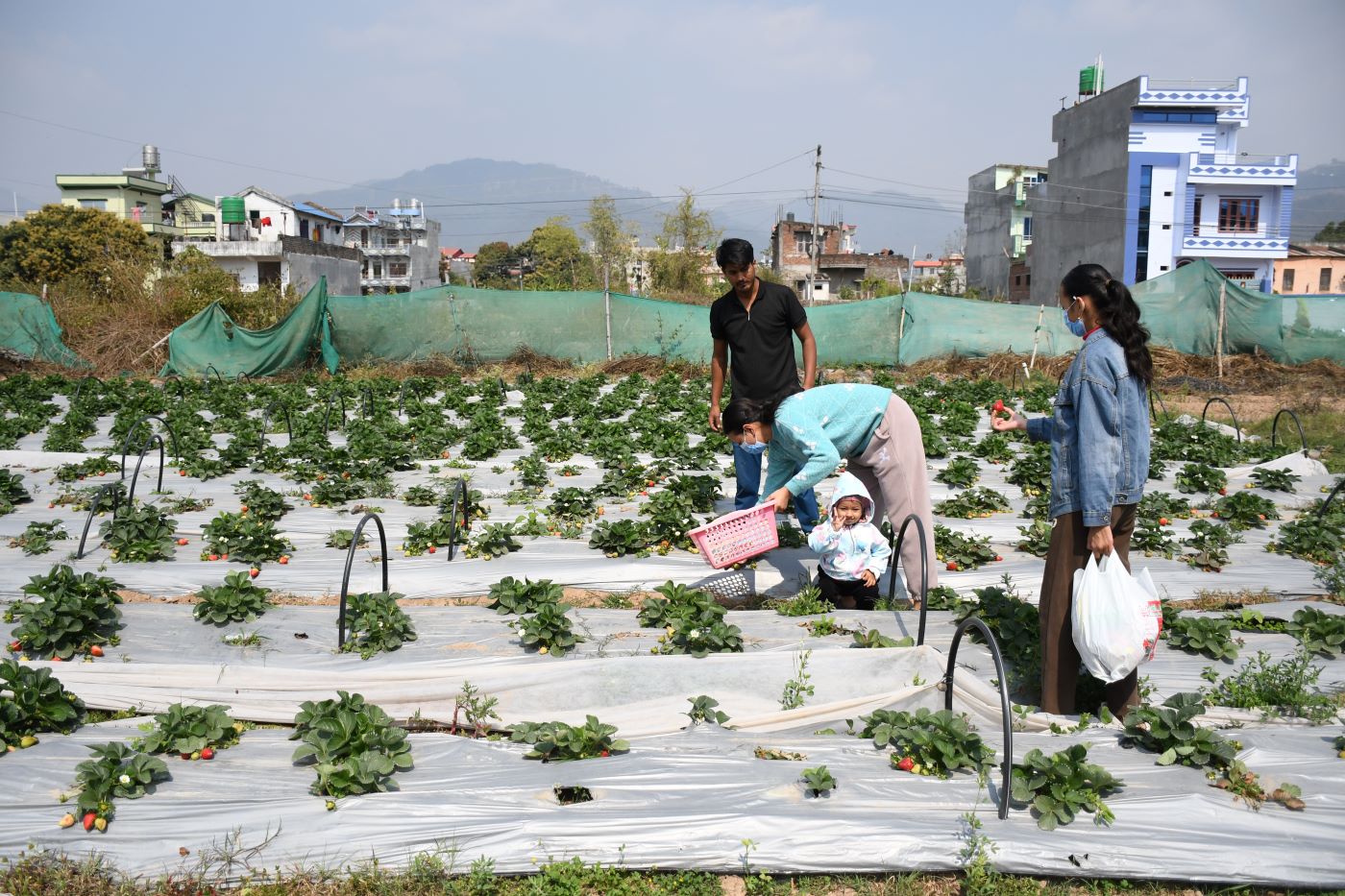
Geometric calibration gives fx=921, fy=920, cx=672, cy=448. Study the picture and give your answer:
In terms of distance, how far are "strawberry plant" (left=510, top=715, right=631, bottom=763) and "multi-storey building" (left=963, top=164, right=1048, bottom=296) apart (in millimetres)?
49540

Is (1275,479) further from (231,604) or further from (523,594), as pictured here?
(231,604)

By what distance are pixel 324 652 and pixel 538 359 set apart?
48.2 feet

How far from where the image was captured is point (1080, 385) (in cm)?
362

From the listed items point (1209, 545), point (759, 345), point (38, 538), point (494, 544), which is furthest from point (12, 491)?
point (1209, 545)

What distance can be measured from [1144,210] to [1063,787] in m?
40.6

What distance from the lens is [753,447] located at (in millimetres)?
A: 5344

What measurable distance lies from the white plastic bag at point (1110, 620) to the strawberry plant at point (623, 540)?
3.24m

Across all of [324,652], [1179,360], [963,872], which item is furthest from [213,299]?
[963,872]

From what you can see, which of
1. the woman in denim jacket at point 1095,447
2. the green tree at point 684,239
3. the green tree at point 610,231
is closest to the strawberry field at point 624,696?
the woman in denim jacket at point 1095,447

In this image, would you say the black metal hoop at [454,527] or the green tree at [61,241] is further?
the green tree at [61,241]

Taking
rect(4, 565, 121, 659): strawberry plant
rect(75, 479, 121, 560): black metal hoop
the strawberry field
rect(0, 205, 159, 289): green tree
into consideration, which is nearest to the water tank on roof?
rect(0, 205, 159, 289): green tree

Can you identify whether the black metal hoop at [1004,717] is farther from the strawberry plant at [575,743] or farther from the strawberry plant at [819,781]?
the strawberry plant at [575,743]

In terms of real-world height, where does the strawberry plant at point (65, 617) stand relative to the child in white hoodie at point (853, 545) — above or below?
below

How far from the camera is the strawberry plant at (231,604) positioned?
4.98 metres
